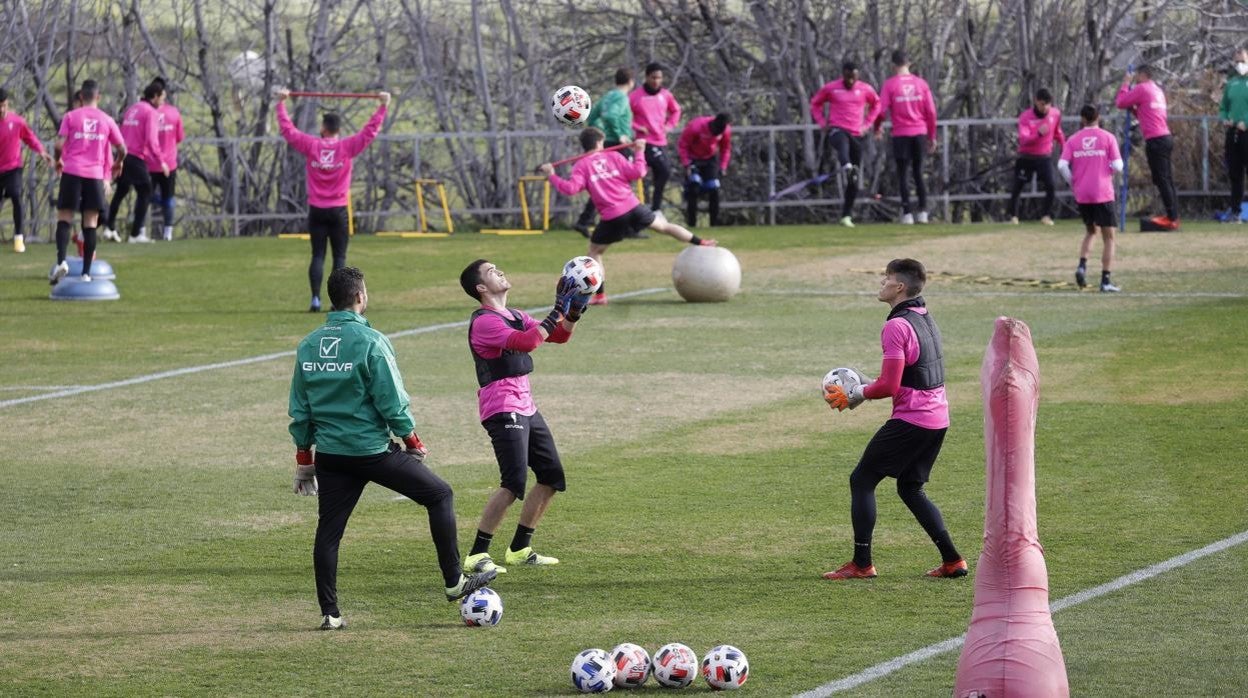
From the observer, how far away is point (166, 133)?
2842 cm

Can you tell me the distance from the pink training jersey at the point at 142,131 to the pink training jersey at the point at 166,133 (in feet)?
0.60

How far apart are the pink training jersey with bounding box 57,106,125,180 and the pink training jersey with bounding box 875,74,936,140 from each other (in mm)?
12211

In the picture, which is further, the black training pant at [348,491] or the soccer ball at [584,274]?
the soccer ball at [584,274]

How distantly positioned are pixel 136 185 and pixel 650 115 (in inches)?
323

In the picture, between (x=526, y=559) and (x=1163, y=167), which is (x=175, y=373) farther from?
(x=1163, y=167)

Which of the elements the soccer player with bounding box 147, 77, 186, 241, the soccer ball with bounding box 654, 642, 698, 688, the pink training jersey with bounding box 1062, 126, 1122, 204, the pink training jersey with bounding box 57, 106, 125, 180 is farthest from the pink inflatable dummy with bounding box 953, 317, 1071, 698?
the soccer player with bounding box 147, 77, 186, 241

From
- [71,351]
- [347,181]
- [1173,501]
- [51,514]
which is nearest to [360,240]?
[347,181]

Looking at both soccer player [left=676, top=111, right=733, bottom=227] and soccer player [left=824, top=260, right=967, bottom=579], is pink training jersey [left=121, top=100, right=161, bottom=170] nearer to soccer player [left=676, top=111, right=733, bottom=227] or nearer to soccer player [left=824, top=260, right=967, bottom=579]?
soccer player [left=676, top=111, right=733, bottom=227]

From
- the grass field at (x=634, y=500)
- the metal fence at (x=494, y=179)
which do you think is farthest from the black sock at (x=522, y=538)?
the metal fence at (x=494, y=179)

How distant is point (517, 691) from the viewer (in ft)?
25.0

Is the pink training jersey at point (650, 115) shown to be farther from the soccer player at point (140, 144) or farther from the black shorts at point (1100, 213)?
the black shorts at point (1100, 213)

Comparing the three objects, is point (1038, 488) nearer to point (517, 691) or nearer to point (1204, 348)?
point (517, 691)

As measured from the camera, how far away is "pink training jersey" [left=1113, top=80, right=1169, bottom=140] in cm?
2684

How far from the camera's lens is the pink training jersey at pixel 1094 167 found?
20250 mm
